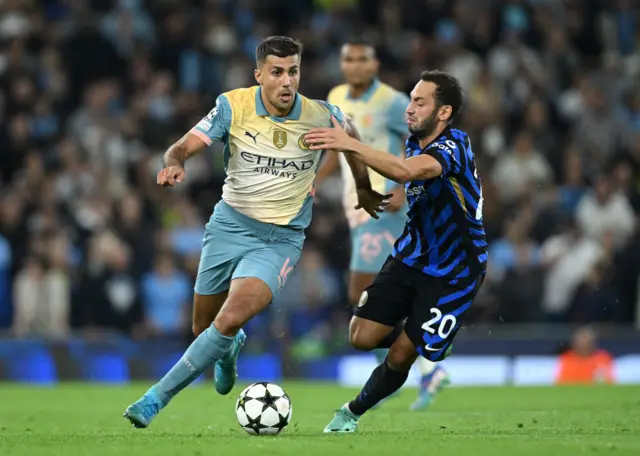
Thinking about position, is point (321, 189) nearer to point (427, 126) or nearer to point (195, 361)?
point (427, 126)

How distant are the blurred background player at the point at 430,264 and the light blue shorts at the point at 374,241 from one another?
8.49 ft

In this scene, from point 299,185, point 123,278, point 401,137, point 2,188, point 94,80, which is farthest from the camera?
point 94,80

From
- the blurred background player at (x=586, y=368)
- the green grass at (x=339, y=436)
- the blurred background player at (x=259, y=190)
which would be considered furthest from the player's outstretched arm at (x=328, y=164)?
→ the blurred background player at (x=586, y=368)

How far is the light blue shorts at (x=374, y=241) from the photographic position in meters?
11.6

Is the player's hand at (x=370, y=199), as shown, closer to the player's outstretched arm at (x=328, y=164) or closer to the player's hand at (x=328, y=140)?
the player's hand at (x=328, y=140)

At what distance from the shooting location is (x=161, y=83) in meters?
19.1

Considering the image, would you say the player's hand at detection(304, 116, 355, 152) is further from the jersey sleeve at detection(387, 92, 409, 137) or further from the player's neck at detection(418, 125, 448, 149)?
the jersey sleeve at detection(387, 92, 409, 137)

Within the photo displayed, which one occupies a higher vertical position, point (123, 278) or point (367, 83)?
point (367, 83)

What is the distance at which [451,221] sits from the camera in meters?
8.75

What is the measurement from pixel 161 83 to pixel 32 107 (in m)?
1.83

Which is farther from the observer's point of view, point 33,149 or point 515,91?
point 515,91

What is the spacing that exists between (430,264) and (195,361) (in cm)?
165

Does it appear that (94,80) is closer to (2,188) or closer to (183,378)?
(2,188)

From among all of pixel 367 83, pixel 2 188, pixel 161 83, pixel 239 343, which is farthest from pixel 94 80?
pixel 239 343
